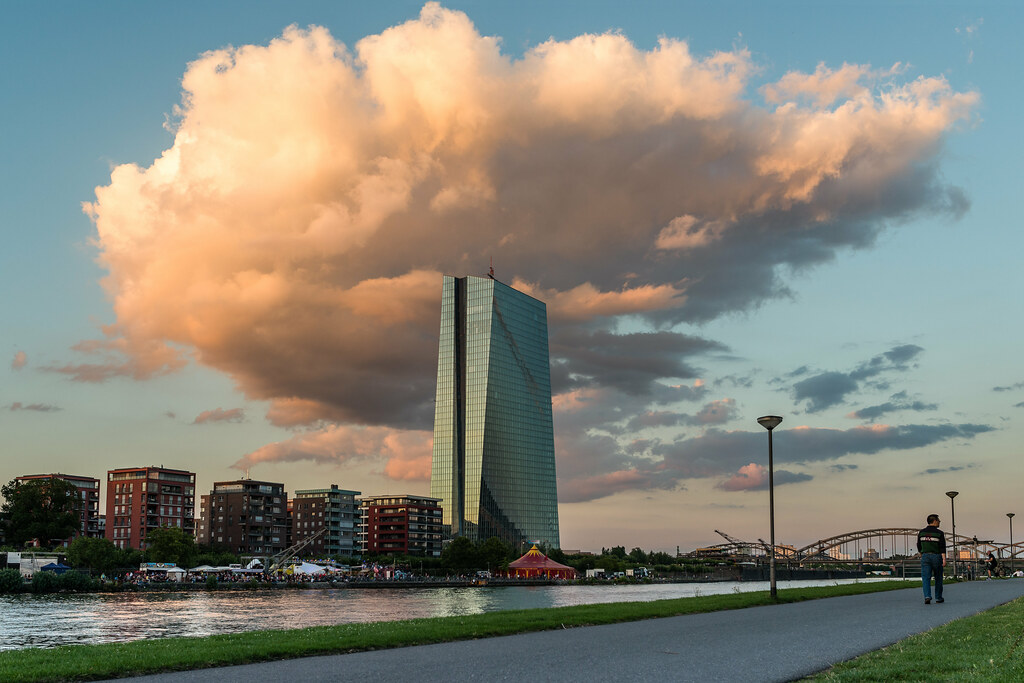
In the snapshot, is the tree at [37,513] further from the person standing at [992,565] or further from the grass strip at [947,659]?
the grass strip at [947,659]

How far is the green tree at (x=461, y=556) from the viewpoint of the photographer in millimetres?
192625

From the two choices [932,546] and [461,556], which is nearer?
[932,546]

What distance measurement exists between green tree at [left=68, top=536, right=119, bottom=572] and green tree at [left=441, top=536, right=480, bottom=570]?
77.0 metres

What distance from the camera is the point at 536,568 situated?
6506 inches

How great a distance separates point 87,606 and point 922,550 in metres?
71.8

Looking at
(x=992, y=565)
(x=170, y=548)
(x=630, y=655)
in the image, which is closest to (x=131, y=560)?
(x=170, y=548)

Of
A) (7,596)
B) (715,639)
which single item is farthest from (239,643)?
(7,596)

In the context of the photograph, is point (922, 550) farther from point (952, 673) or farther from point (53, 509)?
point (53, 509)

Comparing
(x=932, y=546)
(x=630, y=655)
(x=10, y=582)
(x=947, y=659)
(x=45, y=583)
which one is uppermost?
(x=932, y=546)

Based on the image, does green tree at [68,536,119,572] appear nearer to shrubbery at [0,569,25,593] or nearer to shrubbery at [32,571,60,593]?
shrubbery at [32,571,60,593]

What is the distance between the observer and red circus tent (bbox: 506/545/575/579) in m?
163

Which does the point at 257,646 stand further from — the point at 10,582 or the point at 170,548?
the point at 170,548

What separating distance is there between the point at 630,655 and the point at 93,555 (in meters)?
136

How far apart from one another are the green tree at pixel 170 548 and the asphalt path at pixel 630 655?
140440 mm
